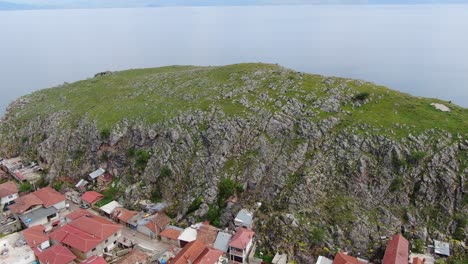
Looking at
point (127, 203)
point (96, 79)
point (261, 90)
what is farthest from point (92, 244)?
point (96, 79)

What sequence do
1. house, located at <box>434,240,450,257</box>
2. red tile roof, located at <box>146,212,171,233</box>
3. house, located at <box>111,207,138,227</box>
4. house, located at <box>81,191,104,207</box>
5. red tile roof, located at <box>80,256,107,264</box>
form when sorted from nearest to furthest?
house, located at <box>434,240,450,257</box>, red tile roof, located at <box>80,256,107,264</box>, red tile roof, located at <box>146,212,171,233</box>, house, located at <box>111,207,138,227</box>, house, located at <box>81,191,104,207</box>

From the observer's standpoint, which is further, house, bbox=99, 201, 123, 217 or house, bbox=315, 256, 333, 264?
house, bbox=99, 201, 123, 217

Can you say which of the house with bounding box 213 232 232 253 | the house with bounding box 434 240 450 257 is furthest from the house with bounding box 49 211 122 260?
the house with bounding box 434 240 450 257

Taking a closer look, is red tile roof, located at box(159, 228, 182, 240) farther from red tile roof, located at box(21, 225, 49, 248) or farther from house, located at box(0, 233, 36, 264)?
house, located at box(0, 233, 36, 264)

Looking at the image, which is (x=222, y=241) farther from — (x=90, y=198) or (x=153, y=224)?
(x=90, y=198)

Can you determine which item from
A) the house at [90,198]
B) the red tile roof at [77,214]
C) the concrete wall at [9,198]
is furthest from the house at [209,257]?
the concrete wall at [9,198]

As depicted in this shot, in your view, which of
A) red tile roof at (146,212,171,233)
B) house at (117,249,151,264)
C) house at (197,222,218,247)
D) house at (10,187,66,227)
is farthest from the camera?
house at (10,187,66,227)

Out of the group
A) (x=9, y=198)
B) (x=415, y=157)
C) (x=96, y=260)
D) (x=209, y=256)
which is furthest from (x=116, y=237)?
(x=415, y=157)

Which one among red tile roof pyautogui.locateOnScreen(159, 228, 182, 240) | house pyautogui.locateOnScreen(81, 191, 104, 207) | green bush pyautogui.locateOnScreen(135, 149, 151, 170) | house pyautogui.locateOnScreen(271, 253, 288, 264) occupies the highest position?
green bush pyautogui.locateOnScreen(135, 149, 151, 170)

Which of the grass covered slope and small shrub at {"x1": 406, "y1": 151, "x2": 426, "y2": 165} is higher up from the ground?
the grass covered slope
